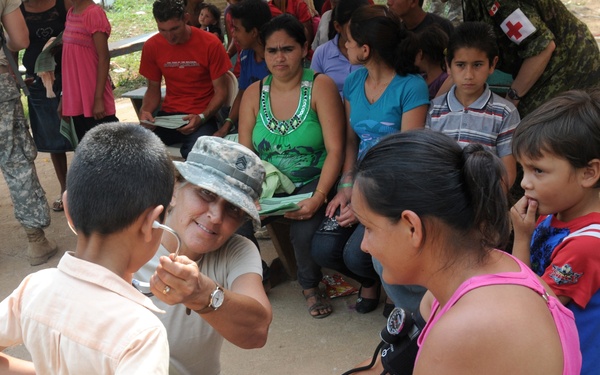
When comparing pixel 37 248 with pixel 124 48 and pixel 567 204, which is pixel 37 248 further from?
pixel 124 48

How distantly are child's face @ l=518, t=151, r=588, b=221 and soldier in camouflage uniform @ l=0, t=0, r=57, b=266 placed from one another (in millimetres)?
3309

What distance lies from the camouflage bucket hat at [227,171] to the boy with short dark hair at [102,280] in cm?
52

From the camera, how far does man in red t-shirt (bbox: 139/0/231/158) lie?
464cm

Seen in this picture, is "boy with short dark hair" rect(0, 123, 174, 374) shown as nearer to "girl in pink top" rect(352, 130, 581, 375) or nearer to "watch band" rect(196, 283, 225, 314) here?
"watch band" rect(196, 283, 225, 314)

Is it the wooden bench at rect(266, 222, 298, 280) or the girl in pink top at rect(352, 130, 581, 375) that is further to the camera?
the wooden bench at rect(266, 222, 298, 280)

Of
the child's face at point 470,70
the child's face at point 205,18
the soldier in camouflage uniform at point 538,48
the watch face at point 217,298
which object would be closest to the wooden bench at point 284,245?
the child's face at point 470,70

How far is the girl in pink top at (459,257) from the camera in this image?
1389 mm


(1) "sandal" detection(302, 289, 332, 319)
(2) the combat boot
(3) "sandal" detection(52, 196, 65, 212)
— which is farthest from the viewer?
(3) "sandal" detection(52, 196, 65, 212)

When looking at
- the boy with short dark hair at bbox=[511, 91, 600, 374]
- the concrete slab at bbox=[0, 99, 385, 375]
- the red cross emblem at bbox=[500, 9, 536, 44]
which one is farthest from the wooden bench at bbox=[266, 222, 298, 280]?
the boy with short dark hair at bbox=[511, 91, 600, 374]

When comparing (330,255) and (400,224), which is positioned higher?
(400,224)

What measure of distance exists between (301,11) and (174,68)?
144 centimetres

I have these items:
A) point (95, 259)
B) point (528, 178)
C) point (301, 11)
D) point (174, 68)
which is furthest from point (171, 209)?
point (301, 11)

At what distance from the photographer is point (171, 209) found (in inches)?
86.2

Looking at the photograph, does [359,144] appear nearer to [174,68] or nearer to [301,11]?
[174,68]
